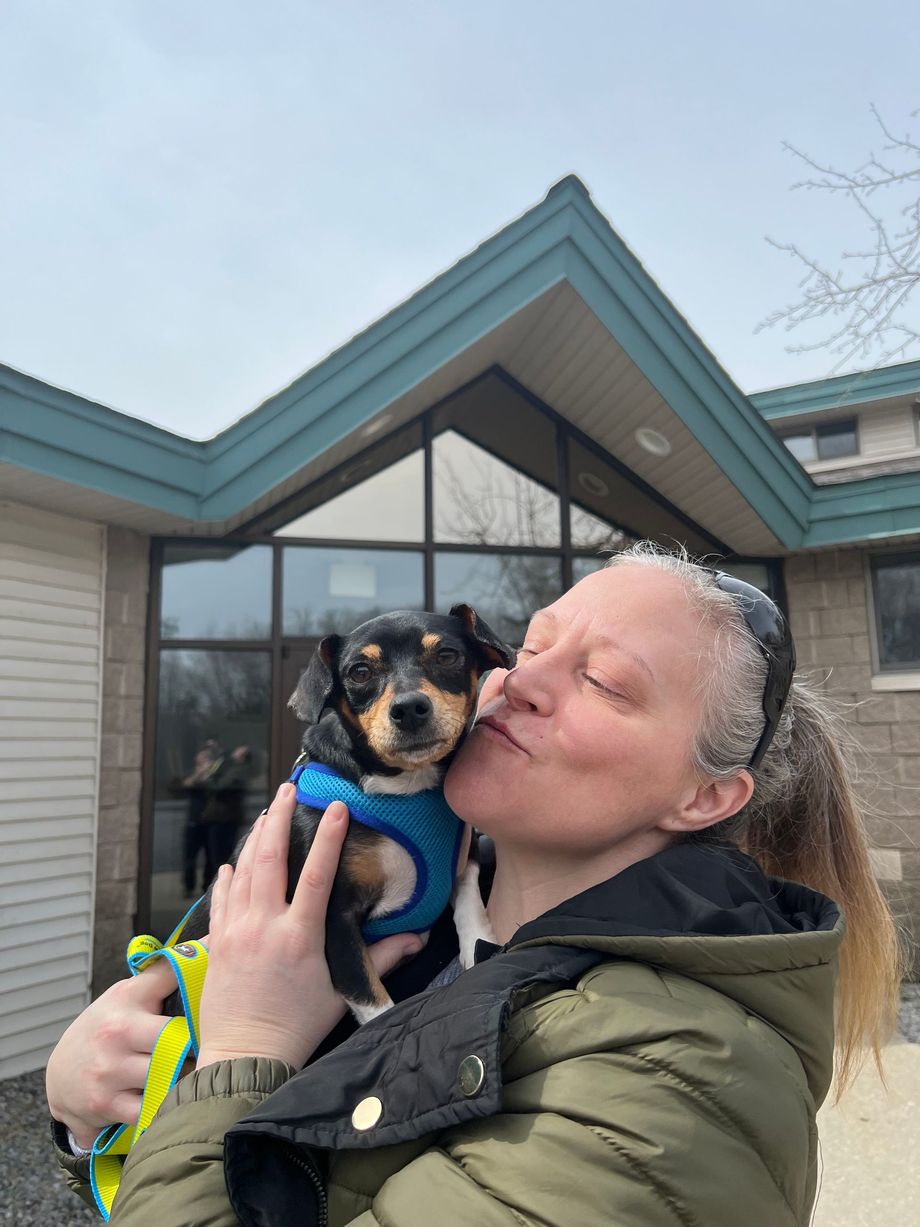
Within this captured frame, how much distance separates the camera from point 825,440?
15914 millimetres

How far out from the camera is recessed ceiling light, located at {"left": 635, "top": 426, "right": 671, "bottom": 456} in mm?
6289

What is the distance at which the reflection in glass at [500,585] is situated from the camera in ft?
20.9

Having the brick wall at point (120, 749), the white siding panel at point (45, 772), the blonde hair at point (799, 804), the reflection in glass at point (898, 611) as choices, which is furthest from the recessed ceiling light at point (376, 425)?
the reflection in glass at point (898, 611)

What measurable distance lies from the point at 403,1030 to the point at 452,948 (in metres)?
0.73

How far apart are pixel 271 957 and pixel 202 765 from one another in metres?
4.54

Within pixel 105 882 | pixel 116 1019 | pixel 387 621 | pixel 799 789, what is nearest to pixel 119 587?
pixel 105 882

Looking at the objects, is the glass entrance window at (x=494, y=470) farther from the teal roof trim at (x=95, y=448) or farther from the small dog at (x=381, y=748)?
the small dog at (x=381, y=748)

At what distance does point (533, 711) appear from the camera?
1.46m

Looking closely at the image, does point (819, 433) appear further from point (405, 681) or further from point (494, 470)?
point (405, 681)

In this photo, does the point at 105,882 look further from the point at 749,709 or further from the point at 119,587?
the point at 749,709

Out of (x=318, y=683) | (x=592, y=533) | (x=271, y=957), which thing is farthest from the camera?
(x=592, y=533)

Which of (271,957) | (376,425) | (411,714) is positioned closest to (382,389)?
(376,425)

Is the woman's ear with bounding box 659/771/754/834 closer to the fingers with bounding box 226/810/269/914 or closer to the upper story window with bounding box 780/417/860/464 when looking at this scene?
the fingers with bounding box 226/810/269/914

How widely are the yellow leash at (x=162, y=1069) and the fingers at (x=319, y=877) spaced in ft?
0.81
